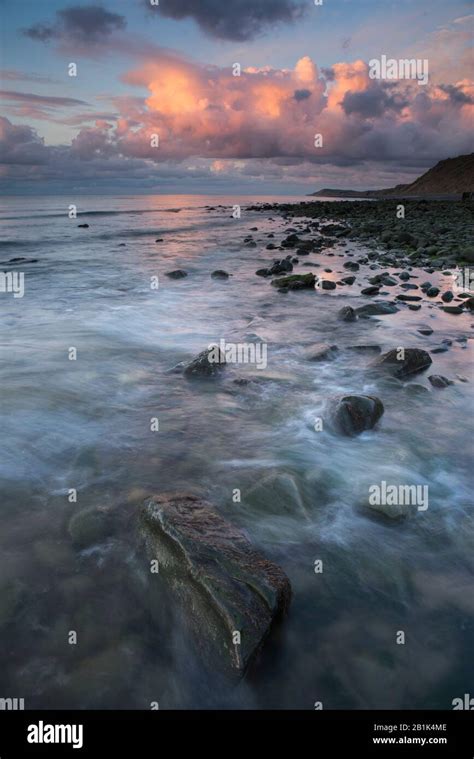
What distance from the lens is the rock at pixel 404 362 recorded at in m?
7.59

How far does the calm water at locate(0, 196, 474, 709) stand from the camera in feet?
9.55

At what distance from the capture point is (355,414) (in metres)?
5.97

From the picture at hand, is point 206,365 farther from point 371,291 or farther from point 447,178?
point 447,178

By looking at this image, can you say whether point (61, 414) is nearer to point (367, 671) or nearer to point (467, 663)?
point (367, 671)

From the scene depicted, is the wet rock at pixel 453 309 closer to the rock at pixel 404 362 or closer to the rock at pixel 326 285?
the rock at pixel 326 285

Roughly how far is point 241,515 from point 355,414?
7.83ft

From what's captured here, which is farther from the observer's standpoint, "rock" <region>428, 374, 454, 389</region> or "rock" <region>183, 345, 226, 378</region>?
"rock" <region>183, 345, 226, 378</region>

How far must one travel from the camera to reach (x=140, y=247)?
29.9 metres

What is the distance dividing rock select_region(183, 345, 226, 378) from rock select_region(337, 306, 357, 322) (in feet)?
15.6

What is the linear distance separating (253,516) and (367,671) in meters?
1.64

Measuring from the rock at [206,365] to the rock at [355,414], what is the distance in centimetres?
234

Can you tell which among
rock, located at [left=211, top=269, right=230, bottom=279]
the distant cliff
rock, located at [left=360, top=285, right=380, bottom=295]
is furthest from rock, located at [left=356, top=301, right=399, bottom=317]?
the distant cliff

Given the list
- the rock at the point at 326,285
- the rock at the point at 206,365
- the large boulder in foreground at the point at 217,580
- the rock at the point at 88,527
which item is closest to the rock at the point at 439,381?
the rock at the point at 206,365

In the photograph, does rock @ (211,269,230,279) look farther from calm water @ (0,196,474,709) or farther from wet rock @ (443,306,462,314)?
wet rock @ (443,306,462,314)
